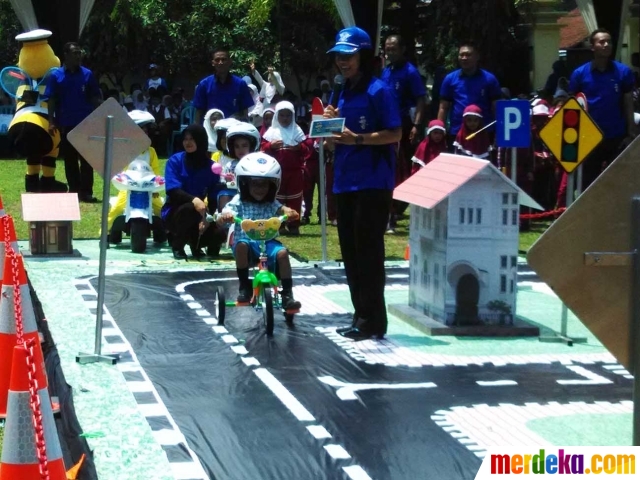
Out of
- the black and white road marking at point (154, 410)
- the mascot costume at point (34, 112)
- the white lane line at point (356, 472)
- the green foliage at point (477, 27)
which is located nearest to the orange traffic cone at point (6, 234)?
the black and white road marking at point (154, 410)

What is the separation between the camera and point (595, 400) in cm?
Result: 697

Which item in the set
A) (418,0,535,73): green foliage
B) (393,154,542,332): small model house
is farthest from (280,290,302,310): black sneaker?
(418,0,535,73): green foliage

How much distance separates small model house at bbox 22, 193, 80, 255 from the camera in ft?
40.8

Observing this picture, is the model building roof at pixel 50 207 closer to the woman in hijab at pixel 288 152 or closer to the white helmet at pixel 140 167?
the white helmet at pixel 140 167

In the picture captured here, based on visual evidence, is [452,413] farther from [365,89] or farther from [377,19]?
[377,19]

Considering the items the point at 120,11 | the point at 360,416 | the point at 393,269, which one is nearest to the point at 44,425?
the point at 360,416

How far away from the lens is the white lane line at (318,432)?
616cm

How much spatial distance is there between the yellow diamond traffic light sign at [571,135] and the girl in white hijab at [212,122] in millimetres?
6003

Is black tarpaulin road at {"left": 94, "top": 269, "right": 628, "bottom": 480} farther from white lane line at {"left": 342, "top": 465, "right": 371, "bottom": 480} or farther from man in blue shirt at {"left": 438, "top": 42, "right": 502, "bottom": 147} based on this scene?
man in blue shirt at {"left": 438, "top": 42, "right": 502, "bottom": 147}

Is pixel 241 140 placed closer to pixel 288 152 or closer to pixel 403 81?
pixel 403 81

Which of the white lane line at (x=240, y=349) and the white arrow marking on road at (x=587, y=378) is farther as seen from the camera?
the white lane line at (x=240, y=349)

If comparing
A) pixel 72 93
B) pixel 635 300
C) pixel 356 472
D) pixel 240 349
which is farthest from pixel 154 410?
pixel 72 93

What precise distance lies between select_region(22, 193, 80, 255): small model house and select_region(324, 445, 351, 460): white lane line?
6.99 metres

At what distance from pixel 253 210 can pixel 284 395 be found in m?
2.66
